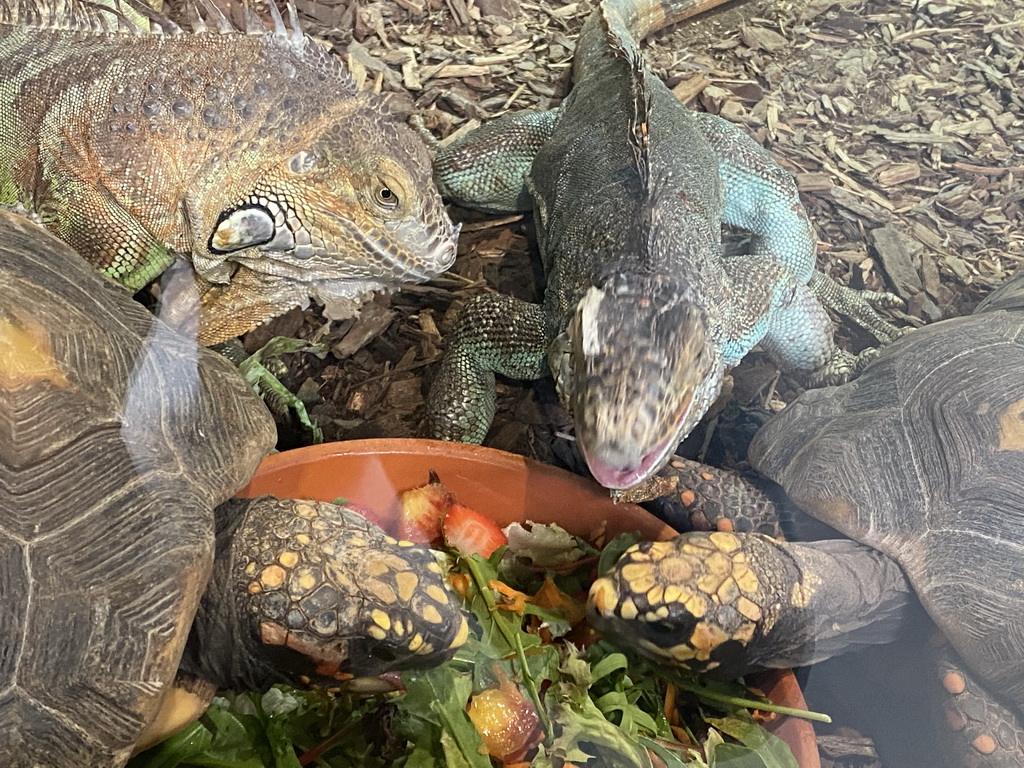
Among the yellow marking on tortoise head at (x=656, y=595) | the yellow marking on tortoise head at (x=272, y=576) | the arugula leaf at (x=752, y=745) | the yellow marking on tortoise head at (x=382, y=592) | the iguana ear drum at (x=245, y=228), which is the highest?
the iguana ear drum at (x=245, y=228)

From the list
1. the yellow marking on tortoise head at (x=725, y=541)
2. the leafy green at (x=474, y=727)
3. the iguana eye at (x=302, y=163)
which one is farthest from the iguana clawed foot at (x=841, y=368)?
the iguana eye at (x=302, y=163)

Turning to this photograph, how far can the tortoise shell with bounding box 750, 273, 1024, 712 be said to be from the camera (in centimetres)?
173

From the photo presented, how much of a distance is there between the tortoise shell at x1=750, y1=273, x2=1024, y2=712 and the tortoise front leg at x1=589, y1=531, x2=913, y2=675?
9 centimetres

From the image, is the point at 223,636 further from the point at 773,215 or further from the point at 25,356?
the point at 773,215

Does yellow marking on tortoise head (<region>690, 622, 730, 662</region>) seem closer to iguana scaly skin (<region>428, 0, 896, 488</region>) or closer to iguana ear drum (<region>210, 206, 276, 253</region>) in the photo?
iguana scaly skin (<region>428, 0, 896, 488</region>)

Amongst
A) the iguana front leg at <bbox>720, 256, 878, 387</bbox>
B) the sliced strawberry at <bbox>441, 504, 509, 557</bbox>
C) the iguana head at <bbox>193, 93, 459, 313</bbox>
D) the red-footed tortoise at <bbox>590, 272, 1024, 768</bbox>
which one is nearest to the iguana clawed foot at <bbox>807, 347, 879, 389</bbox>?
the iguana front leg at <bbox>720, 256, 878, 387</bbox>

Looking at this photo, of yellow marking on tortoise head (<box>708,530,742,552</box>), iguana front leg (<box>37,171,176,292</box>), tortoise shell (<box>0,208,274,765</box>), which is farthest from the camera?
iguana front leg (<box>37,171,176,292</box>)

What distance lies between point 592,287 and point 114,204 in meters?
1.27

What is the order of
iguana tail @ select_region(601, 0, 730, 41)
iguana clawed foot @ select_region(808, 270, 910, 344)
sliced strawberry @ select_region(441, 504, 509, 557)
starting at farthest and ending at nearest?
iguana tail @ select_region(601, 0, 730, 41) < iguana clawed foot @ select_region(808, 270, 910, 344) < sliced strawberry @ select_region(441, 504, 509, 557)

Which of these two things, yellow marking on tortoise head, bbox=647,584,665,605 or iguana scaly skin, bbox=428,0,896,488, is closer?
yellow marking on tortoise head, bbox=647,584,665,605

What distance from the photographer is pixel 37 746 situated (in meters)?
1.09

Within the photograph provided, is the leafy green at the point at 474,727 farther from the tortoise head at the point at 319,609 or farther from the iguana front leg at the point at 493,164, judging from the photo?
the iguana front leg at the point at 493,164

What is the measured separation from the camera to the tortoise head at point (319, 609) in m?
1.38

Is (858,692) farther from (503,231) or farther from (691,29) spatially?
(691,29)
